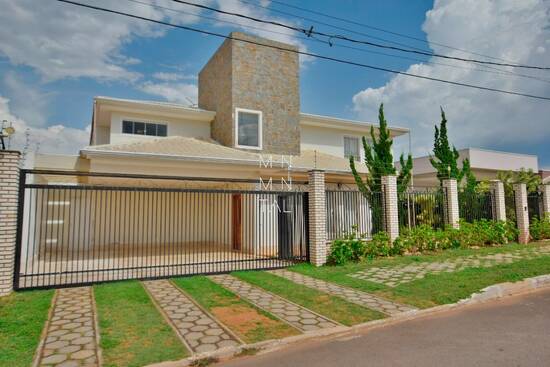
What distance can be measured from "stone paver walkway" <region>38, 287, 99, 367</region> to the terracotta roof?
543cm

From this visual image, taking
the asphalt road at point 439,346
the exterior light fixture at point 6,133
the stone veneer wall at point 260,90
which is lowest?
the asphalt road at point 439,346

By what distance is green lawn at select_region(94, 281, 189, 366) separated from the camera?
4089mm

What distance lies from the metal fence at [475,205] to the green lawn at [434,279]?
3900mm

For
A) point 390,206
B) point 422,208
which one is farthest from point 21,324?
point 422,208

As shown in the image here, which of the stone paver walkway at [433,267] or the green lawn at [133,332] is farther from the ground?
the stone paver walkway at [433,267]

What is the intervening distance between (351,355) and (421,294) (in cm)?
323

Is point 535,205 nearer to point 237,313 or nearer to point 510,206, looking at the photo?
point 510,206

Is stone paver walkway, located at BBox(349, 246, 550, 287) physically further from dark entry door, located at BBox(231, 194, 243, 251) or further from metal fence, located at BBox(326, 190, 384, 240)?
dark entry door, located at BBox(231, 194, 243, 251)

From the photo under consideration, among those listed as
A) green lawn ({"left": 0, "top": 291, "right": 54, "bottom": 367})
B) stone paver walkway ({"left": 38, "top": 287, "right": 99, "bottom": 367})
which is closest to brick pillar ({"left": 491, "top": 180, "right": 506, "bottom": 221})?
stone paver walkway ({"left": 38, "top": 287, "right": 99, "bottom": 367})

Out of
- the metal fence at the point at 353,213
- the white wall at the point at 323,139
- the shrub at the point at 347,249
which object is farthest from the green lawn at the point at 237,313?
the white wall at the point at 323,139

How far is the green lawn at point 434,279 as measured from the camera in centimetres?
668

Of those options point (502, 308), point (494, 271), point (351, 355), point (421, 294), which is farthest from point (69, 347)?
point (494, 271)

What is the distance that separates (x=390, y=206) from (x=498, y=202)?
19.9 feet

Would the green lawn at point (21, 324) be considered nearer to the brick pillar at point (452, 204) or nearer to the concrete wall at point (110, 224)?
the concrete wall at point (110, 224)
